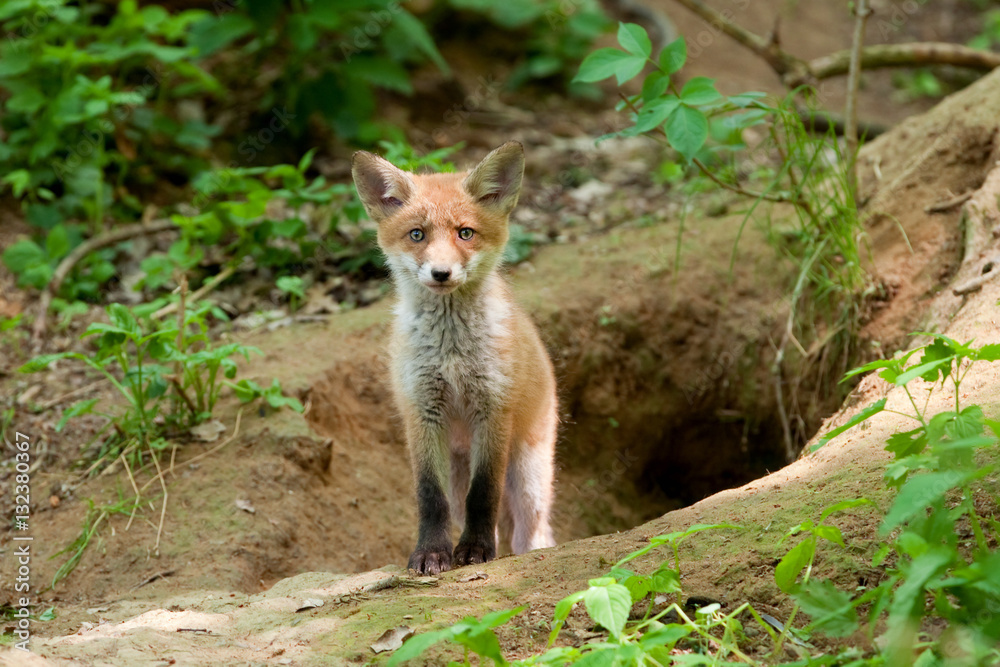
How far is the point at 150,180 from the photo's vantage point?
247 inches

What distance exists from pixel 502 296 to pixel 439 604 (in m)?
1.55

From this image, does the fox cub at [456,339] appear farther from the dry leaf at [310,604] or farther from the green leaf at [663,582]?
→ the green leaf at [663,582]

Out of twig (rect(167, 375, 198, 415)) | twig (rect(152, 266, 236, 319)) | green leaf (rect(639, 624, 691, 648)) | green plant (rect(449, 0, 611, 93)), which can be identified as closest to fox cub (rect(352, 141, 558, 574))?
twig (rect(167, 375, 198, 415))

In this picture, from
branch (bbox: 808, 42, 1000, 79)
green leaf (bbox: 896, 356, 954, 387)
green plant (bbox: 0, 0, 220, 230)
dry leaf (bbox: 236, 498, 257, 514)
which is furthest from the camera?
branch (bbox: 808, 42, 1000, 79)

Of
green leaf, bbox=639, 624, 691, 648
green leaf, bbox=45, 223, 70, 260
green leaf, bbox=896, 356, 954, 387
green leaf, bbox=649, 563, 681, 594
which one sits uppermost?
green leaf, bbox=896, 356, 954, 387

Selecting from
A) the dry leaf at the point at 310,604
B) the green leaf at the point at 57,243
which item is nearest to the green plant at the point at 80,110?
the green leaf at the point at 57,243

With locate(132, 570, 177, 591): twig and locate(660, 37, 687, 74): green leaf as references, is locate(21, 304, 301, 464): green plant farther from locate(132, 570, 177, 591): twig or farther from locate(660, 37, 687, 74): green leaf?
locate(660, 37, 687, 74): green leaf

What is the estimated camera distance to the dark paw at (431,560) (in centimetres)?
321

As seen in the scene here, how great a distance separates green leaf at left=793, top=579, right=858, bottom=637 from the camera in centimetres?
195

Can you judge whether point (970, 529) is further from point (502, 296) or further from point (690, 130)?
point (502, 296)

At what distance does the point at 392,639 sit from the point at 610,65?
2.35m

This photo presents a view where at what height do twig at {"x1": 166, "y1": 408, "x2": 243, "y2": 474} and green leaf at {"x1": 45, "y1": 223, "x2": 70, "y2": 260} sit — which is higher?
green leaf at {"x1": 45, "y1": 223, "x2": 70, "y2": 260}

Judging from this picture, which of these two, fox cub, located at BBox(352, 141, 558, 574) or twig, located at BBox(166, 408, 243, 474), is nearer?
fox cub, located at BBox(352, 141, 558, 574)

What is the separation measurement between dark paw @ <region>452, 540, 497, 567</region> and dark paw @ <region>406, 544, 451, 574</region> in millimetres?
60
